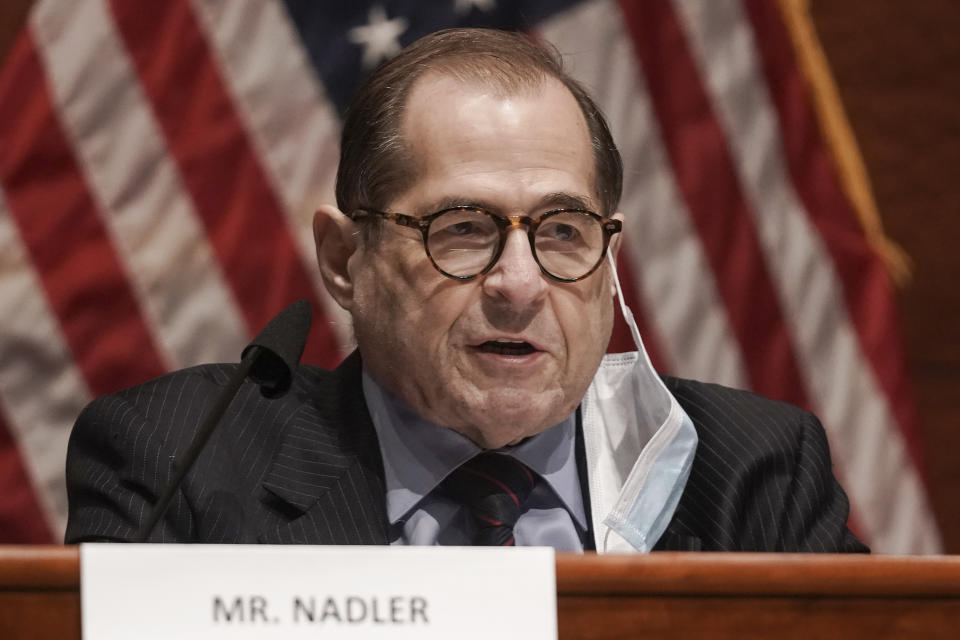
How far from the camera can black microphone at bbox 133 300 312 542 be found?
1.18m

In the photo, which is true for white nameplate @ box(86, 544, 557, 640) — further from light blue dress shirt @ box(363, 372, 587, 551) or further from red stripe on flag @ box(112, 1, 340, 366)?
red stripe on flag @ box(112, 1, 340, 366)

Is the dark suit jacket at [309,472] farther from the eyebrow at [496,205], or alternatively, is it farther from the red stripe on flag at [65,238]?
the red stripe on flag at [65,238]

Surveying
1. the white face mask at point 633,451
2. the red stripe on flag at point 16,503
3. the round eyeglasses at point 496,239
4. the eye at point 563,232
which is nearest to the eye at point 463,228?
the round eyeglasses at point 496,239

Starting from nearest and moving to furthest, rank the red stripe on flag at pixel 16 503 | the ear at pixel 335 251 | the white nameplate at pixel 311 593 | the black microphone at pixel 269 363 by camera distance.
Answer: the white nameplate at pixel 311 593 < the black microphone at pixel 269 363 < the ear at pixel 335 251 < the red stripe on flag at pixel 16 503

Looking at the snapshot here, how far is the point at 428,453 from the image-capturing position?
5.28 feet

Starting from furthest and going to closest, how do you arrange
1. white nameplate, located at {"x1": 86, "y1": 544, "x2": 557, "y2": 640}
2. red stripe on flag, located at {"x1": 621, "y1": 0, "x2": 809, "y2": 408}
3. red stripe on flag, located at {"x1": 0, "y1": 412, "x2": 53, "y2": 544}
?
red stripe on flag, located at {"x1": 621, "y1": 0, "x2": 809, "y2": 408}
red stripe on flag, located at {"x1": 0, "y1": 412, "x2": 53, "y2": 544}
white nameplate, located at {"x1": 86, "y1": 544, "x2": 557, "y2": 640}

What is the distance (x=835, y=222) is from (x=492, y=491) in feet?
5.42

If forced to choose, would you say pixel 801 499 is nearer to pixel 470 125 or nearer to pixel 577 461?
pixel 577 461

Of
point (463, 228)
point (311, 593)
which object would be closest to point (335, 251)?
point (463, 228)

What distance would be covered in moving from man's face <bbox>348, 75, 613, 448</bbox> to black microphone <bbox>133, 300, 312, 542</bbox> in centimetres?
24

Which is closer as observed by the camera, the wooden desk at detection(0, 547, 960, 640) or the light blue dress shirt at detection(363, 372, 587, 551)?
the wooden desk at detection(0, 547, 960, 640)

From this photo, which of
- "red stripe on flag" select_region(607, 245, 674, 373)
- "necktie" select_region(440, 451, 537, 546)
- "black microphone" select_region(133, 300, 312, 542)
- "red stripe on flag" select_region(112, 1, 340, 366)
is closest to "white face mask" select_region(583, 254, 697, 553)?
"necktie" select_region(440, 451, 537, 546)

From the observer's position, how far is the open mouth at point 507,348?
153 centimetres

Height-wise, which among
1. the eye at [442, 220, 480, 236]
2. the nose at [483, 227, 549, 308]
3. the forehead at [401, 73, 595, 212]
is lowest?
the nose at [483, 227, 549, 308]
